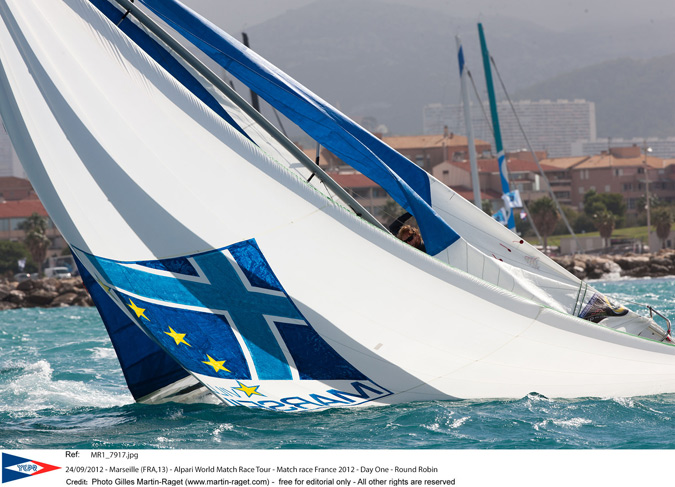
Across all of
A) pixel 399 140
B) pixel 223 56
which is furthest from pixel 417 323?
pixel 399 140

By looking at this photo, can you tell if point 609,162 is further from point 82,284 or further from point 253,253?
point 253,253

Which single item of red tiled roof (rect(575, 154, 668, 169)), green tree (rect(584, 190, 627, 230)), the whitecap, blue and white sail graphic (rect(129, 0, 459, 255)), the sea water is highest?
red tiled roof (rect(575, 154, 668, 169))

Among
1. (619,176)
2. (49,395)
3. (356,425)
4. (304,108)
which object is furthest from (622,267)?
(619,176)

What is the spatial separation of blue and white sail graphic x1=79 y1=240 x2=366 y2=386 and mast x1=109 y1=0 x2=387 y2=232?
66 cm

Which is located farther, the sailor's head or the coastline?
the coastline

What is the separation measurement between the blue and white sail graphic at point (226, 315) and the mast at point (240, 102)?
0.66m

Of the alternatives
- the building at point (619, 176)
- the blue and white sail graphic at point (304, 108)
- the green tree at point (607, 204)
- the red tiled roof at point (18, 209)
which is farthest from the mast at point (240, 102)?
the building at point (619, 176)

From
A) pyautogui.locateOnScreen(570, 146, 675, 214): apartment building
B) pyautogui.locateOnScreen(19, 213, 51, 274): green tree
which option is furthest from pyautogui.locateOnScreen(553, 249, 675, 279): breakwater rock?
pyautogui.locateOnScreen(570, 146, 675, 214): apartment building

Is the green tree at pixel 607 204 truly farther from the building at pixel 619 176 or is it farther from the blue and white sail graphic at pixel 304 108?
the blue and white sail graphic at pixel 304 108

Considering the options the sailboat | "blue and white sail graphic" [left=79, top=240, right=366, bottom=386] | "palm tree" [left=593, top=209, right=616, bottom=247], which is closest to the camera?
the sailboat

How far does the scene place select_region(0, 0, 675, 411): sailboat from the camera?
5520mm

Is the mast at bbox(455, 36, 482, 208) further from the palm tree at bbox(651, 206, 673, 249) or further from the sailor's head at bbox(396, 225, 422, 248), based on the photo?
the palm tree at bbox(651, 206, 673, 249)

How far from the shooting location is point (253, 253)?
5590mm
